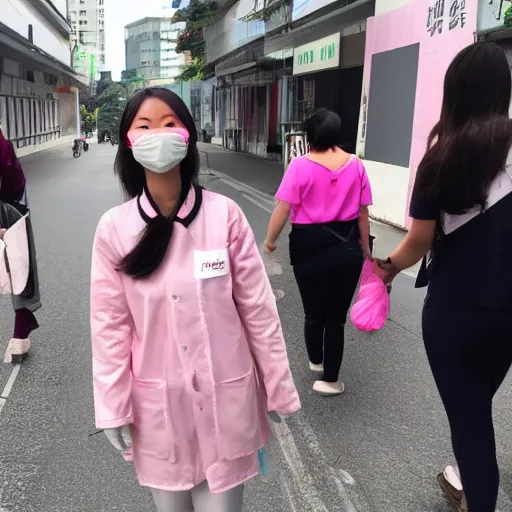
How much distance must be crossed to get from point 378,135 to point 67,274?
6.18 metres

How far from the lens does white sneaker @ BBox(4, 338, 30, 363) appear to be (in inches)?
173

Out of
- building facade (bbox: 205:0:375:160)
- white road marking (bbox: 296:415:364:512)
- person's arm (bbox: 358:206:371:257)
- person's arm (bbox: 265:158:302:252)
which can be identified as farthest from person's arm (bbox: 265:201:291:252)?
building facade (bbox: 205:0:375:160)

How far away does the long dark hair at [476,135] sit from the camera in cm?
203

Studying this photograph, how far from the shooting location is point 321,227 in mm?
3568

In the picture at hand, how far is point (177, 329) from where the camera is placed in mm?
1770

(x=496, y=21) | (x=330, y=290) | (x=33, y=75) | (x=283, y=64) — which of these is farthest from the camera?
(x=33, y=75)

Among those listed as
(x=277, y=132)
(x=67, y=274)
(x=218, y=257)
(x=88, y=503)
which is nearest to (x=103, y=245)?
(x=218, y=257)

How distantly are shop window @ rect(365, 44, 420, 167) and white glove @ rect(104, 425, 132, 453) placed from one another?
8397 mm

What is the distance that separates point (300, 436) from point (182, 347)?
186cm

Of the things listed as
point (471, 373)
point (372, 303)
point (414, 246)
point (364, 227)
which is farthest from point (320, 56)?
point (471, 373)

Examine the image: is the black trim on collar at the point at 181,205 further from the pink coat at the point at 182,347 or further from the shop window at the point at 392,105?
the shop window at the point at 392,105

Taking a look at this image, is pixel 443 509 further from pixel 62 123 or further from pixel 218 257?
pixel 62 123

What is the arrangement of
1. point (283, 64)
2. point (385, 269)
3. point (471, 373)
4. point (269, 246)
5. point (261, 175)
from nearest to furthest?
point (471, 373) < point (385, 269) < point (269, 246) < point (261, 175) < point (283, 64)

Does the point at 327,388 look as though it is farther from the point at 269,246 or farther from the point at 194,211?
the point at 194,211
